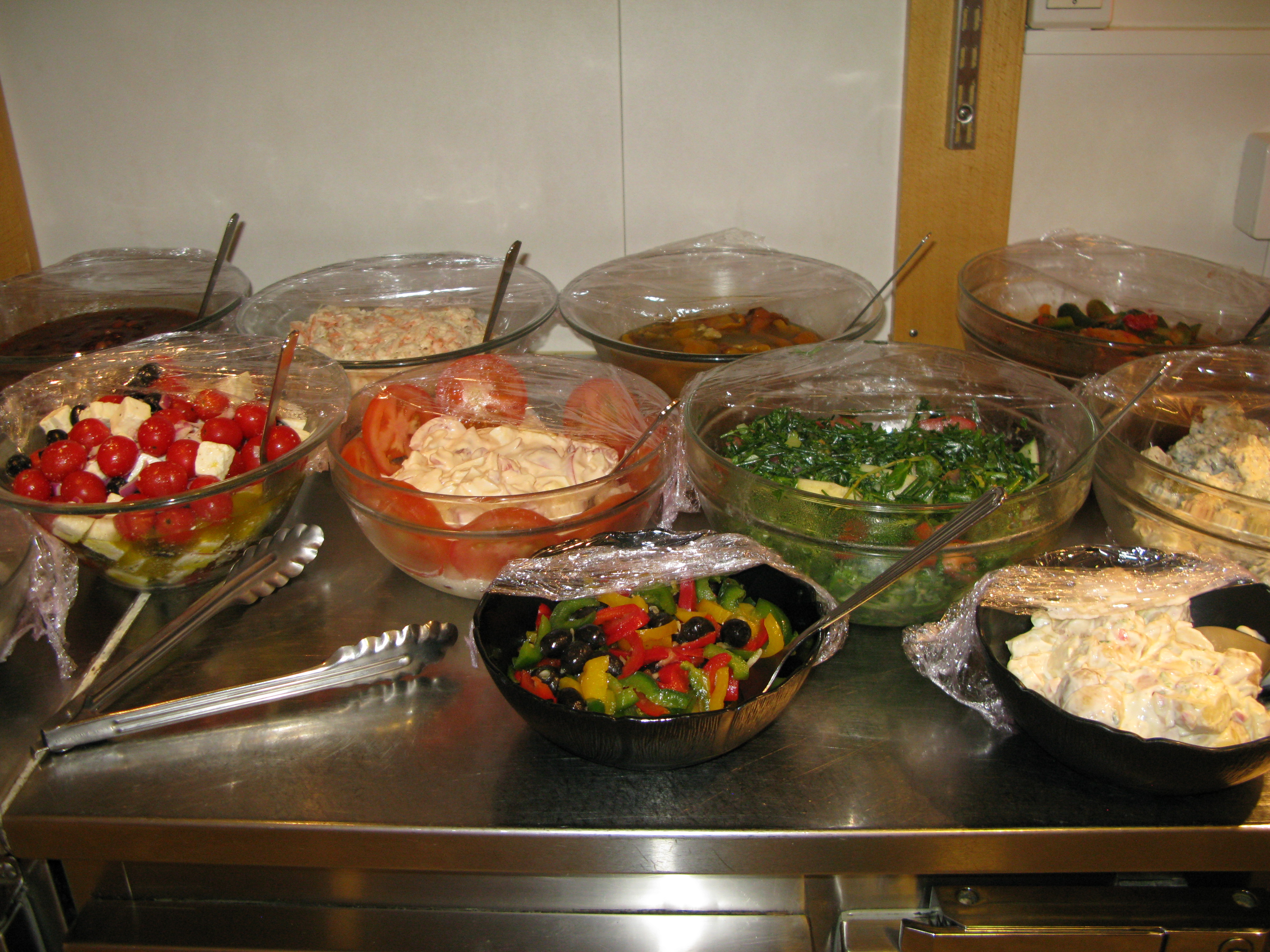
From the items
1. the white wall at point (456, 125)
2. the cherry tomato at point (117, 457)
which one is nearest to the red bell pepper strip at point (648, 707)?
the cherry tomato at point (117, 457)

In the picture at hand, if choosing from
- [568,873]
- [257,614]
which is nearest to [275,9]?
[257,614]

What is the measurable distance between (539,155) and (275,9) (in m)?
0.61

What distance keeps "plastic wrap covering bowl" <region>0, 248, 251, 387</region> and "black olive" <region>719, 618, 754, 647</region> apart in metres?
1.19

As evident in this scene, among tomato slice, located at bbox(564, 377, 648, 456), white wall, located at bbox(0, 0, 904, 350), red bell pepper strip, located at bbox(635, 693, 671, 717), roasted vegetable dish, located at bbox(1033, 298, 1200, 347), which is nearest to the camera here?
red bell pepper strip, located at bbox(635, 693, 671, 717)

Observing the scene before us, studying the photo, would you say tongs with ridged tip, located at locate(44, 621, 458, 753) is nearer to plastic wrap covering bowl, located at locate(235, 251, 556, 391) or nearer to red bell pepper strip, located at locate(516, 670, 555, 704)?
red bell pepper strip, located at locate(516, 670, 555, 704)

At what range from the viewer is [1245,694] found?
0.94m

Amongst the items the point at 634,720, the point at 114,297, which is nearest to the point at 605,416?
the point at 634,720

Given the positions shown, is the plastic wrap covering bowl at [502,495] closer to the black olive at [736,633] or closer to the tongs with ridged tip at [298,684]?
the tongs with ridged tip at [298,684]

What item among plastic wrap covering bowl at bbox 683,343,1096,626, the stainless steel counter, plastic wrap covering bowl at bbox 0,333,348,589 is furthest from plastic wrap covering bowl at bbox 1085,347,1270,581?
plastic wrap covering bowl at bbox 0,333,348,589

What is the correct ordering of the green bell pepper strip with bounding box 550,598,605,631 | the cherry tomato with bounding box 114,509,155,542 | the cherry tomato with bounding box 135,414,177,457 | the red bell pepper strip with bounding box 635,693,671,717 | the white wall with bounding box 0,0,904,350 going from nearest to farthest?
the red bell pepper strip with bounding box 635,693,671,717, the green bell pepper strip with bounding box 550,598,605,631, the cherry tomato with bounding box 114,509,155,542, the cherry tomato with bounding box 135,414,177,457, the white wall with bounding box 0,0,904,350

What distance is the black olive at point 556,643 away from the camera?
1036 mm

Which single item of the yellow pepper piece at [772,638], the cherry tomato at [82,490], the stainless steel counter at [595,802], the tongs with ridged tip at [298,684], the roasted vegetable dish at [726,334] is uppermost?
the roasted vegetable dish at [726,334]

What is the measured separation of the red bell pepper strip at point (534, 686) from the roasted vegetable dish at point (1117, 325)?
114 cm

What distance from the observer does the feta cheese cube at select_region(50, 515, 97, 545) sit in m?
1.19
